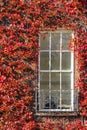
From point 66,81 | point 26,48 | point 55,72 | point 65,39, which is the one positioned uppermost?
point 65,39

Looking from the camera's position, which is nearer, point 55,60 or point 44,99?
point 44,99

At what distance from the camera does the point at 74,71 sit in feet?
39.3

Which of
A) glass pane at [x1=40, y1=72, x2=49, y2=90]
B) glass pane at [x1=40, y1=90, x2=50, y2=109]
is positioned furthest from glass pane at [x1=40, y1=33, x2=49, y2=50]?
glass pane at [x1=40, y1=90, x2=50, y2=109]

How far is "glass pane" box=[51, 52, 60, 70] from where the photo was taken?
1220cm

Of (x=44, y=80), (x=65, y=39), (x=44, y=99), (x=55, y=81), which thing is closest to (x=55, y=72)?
(x=55, y=81)

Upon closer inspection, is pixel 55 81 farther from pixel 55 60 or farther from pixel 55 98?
pixel 55 60

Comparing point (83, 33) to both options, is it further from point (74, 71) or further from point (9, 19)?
point (9, 19)

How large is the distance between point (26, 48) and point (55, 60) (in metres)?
1.01

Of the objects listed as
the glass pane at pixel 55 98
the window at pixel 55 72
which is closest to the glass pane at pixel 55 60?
the window at pixel 55 72

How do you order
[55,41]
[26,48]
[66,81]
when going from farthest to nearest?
[55,41] < [66,81] < [26,48]

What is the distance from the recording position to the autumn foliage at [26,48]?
38.4 ft

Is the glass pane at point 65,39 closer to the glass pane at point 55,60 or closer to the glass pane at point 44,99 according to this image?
the glass pane at point 55,60

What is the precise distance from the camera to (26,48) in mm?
11969

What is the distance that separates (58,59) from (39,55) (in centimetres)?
62
